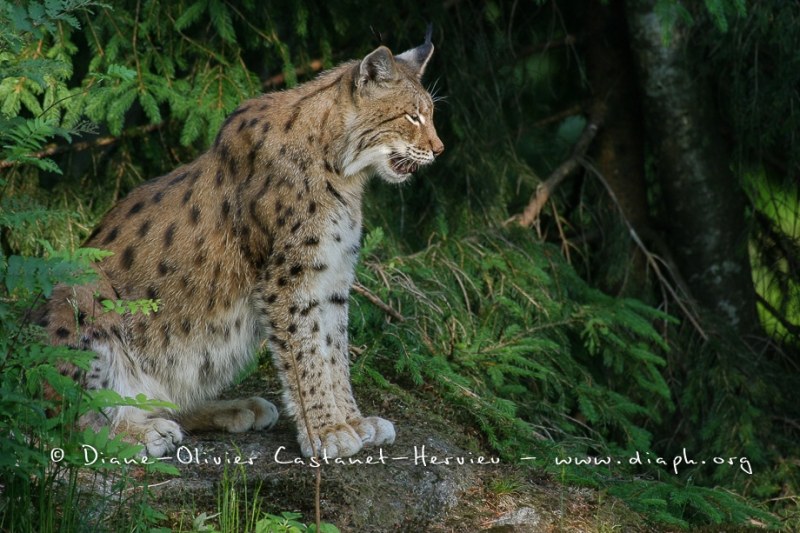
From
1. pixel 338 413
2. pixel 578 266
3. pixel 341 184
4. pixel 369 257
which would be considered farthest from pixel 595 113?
pixel 338 413

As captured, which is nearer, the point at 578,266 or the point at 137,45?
the point at 137,45

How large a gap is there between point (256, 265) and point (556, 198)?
347 cm

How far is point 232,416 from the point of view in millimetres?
5090

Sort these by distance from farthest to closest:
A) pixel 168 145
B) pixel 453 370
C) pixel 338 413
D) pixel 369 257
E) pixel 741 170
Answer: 1. pixel 741 170
2. pixel 168 145
3. pixel 369 257
4. pixel 453 370
5. pixel 338 413

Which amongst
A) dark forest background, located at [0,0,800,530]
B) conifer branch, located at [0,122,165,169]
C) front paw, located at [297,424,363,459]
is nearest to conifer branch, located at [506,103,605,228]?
dark forest background, located at [0,0,800,530]

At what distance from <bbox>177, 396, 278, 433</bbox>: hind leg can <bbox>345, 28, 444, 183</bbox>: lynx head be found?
1.14 meters

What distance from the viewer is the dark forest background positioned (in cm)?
592

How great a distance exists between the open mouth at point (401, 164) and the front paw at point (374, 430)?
1130 mm

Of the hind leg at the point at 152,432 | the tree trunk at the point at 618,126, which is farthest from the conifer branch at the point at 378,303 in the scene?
the tree trunk at the point at 618,126

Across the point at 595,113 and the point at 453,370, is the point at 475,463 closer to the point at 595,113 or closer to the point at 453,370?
the point at 453,370

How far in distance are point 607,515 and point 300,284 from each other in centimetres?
156

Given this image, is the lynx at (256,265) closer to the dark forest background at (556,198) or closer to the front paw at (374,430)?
the front paw at (374,430)

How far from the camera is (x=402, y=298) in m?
6.04

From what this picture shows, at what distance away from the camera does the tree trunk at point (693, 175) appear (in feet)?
24.5
